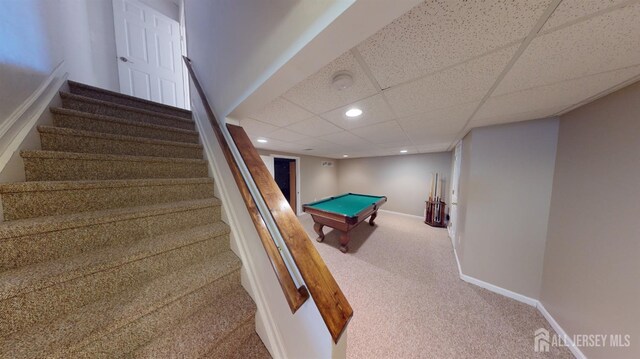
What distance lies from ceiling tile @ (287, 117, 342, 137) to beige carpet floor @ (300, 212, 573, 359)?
1.86 metres

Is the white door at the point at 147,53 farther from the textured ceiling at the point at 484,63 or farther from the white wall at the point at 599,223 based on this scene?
the white wall at the point at 599,223

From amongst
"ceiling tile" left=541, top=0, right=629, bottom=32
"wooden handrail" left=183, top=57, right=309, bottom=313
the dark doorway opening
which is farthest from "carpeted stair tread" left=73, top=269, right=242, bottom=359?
the dark doorway opening

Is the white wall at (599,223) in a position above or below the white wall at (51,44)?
below

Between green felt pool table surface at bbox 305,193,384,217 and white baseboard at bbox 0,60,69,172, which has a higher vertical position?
white baseboard at bbox 0,60,69,172

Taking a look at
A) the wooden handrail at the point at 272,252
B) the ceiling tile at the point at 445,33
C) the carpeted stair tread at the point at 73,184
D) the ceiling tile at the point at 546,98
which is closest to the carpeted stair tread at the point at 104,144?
the carpeted stair tread at the point at 73,184

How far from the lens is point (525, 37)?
688 mm

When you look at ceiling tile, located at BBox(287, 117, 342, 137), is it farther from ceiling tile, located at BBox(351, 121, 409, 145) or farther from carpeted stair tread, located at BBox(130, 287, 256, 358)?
carpeted stair tread, located at BBox(130, 287, 256, 358)

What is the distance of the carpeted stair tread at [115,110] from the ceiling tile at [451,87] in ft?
6.99

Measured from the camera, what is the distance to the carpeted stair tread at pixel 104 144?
107cm

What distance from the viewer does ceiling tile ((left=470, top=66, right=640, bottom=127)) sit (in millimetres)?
976

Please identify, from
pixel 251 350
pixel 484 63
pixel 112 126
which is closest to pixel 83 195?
pixel 112 126

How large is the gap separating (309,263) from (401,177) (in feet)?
15.8

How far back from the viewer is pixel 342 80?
3.23 ft

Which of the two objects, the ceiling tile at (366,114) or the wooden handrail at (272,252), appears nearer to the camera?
the wooden handrail at (272,252)
